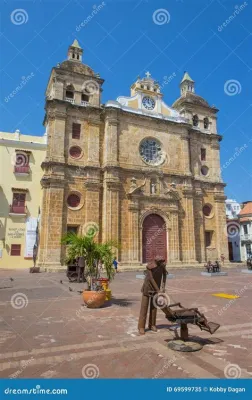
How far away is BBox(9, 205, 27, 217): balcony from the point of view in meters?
22.2

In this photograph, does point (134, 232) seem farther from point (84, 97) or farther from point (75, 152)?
point (84, 97)

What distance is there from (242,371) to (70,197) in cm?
2021

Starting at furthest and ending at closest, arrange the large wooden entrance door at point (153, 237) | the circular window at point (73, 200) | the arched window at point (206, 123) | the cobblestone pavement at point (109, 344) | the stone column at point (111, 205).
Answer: the arched window at point (206, 123), the large wooden entrance door at point (153, 237), the circular window at point (73, 200), the stone column at point (111, 205), the cobblestone pavement at point (109, 344)

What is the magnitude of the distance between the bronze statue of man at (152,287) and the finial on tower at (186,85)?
97.8 feet

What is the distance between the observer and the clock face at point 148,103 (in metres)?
27.8

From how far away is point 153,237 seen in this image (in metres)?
24.9

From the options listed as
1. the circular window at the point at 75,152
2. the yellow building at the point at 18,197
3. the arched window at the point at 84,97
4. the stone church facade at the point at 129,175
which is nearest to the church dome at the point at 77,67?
the stone church facade at the point at 129,175

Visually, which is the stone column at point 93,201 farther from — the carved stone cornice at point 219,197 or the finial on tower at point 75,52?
the carved stone cornice at point 219,197

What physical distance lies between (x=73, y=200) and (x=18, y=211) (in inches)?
180

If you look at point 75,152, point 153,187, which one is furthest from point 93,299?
point 153,187

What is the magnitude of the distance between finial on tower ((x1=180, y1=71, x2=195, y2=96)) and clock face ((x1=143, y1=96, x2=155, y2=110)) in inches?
232

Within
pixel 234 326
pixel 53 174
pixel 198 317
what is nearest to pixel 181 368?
pixel 198 317

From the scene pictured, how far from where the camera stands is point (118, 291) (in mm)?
11617

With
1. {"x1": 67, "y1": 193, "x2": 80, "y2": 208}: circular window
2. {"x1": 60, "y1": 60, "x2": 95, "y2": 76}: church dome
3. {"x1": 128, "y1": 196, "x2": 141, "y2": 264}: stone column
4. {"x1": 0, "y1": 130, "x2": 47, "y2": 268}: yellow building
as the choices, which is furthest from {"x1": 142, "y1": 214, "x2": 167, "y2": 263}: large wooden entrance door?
{"x1": 60, "y1": 60, "x2": 95, "y2": 76}: church dome
